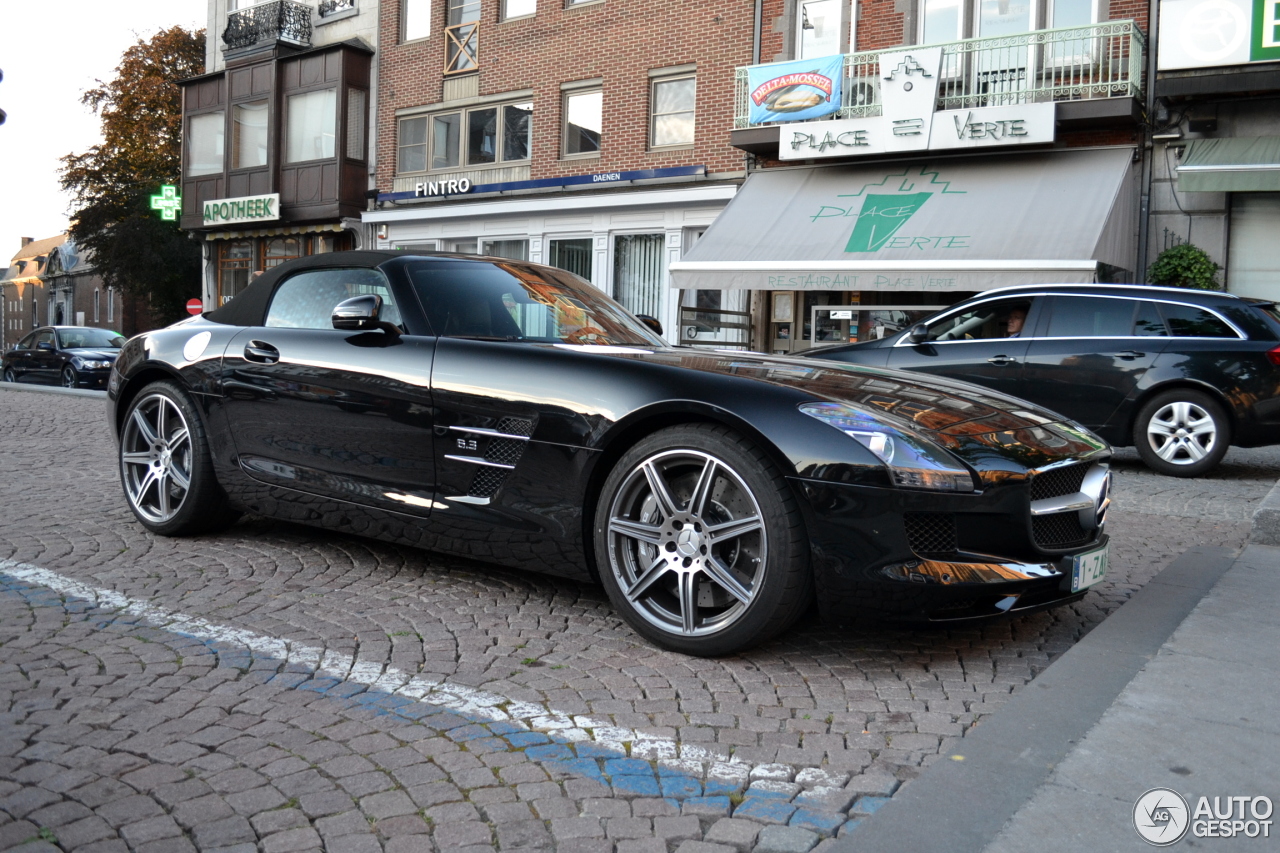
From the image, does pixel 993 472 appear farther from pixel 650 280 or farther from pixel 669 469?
pixel 650 280

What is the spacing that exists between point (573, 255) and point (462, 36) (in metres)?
5.52

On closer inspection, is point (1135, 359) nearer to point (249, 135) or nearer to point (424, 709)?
point (424, 709)

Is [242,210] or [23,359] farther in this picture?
[242,210]

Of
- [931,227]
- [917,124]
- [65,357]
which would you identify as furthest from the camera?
[65,357]

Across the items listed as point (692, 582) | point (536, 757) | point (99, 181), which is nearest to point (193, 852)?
point (536, 757)

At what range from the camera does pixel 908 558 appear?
3377mm

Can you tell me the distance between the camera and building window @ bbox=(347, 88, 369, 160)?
80.5 ft

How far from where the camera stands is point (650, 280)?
20125mm

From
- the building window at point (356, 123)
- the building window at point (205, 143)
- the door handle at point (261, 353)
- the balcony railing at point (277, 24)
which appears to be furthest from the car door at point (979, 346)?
the building window at point (205, 143)

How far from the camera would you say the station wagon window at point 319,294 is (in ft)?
16.1

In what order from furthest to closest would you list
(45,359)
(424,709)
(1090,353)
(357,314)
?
(45,359)
(1090,353)
(357,314)
(424,709)

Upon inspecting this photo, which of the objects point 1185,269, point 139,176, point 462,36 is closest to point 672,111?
point 462,36

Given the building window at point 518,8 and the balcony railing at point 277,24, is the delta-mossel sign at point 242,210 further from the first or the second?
the building window at point 518,8

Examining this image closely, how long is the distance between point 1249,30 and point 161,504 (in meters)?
13.6
